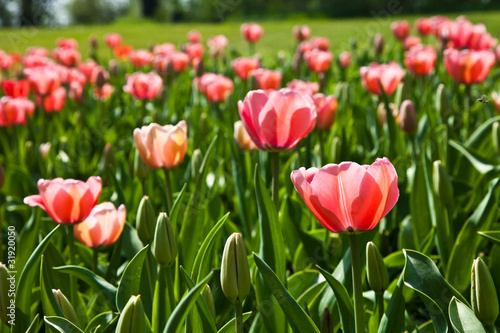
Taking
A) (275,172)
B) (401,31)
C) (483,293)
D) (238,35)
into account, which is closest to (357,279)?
(483,293)

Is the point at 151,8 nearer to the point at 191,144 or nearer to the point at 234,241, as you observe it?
the point at 191,144

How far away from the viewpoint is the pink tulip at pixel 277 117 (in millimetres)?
1312

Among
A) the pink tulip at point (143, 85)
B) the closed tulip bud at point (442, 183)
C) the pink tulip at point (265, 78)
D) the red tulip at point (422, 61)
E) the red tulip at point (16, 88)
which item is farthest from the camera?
A: the red tulip at point (16, 88)

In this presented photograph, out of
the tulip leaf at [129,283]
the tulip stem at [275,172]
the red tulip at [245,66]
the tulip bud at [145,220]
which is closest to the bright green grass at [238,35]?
the red tulip at [245,66]

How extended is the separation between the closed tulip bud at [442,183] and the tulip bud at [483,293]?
58 centimetres

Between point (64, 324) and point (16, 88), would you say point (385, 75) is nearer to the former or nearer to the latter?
point (64, 324)

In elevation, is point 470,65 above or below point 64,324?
above

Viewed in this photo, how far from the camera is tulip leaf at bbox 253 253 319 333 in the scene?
957mm

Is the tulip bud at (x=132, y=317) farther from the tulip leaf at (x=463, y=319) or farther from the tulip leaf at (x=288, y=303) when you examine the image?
the tulip leaf at (x=463, y=319)

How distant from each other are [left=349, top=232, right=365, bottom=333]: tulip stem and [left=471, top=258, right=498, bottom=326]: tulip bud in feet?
0.64

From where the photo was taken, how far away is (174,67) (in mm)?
4141

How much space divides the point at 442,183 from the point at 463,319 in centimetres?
57

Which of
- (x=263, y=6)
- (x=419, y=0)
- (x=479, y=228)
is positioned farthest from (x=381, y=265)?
(x=263, y=6)

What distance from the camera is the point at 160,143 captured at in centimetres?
153
